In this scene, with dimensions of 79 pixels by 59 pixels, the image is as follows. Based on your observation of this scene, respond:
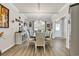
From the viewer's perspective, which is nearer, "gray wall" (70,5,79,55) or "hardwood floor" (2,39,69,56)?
"gray wall" (70,5,79,55)

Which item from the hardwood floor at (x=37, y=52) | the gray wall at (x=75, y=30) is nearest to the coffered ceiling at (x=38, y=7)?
the gray wall at (x=75, y=30)

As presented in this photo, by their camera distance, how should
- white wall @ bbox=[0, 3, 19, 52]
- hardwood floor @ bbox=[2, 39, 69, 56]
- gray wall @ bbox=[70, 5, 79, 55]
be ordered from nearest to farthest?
gray wall @ bbox=[70, 5, 79, 55] < hardwood floor @ bbox=[2, 39, 69, 56] < white wall @ bbox=[0, 3, 19, 52]

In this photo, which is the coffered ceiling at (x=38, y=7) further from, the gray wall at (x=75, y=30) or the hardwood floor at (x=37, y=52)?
the hardwood floor at (x=37, y=52)

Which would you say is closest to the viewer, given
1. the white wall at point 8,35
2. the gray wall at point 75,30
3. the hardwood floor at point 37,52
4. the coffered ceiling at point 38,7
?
the gray wall at point 75,30

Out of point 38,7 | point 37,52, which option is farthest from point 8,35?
point 38,7

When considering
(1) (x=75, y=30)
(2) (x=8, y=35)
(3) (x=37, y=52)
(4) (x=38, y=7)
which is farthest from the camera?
(4) (x=38, y=7)

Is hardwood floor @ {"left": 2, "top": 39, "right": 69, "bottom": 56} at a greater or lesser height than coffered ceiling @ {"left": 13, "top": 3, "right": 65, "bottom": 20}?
lesser

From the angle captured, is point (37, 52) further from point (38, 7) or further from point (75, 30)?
point (38, 7)

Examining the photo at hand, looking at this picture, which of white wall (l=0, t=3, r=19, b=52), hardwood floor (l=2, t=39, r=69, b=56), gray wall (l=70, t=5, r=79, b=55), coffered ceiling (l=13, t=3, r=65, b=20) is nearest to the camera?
gray wall (l=70, t=5, r=79, b=55)

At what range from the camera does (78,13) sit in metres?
4.48

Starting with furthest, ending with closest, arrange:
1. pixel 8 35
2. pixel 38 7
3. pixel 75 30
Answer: pixel 38 7
pixel 8 35
pixel 75 30

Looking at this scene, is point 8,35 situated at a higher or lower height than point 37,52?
higher

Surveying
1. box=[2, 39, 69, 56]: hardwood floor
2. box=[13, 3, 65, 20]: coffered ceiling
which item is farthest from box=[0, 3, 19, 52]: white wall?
box=[13, 3, 65, 20]: coffered ceiling

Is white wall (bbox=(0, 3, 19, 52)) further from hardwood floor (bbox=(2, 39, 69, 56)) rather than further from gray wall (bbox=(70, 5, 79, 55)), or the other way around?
gray wall (bbox=(70, 5, 79, 55))
